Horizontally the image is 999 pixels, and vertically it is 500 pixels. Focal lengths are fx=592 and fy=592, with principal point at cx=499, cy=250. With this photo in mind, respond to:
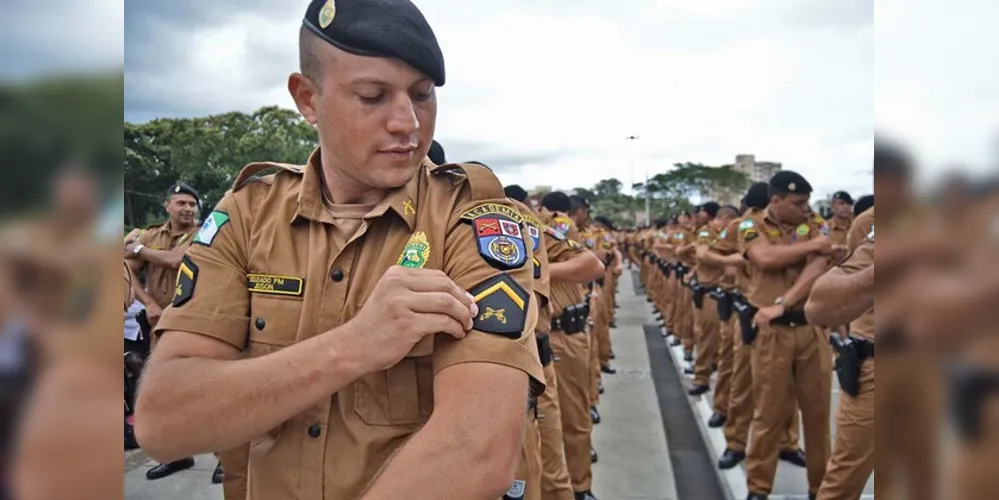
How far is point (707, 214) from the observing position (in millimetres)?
9562

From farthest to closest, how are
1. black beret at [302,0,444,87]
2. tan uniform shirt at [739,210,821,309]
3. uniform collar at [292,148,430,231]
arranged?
tan uniform shirt at [739,210,821,309] → uniform collar at [292,148,430,231] → black beret at [302,0,444,87]

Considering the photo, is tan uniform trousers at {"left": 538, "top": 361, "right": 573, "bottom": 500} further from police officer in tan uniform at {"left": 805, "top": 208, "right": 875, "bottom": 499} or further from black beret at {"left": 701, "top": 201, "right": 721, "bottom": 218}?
black beret at {"left": 701, "top": 201, "right": 721, "bottom": 218}

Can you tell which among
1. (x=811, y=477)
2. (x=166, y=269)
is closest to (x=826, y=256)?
(x=811, y=477)

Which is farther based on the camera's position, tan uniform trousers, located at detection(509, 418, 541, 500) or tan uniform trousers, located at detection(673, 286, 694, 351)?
tan uniform trousers, located at detection(673, 286, 694, 351)

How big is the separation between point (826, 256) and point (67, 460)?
4.58 m

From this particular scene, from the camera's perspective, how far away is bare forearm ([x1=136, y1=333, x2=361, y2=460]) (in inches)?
35.8

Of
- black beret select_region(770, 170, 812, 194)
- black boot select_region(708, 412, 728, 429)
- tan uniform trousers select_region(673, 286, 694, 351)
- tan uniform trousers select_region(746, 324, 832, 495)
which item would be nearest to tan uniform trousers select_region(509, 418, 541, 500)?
tan uniform trousers select_region(746, 324, 832, 495)

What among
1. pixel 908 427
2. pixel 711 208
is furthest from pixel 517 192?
pixel 711 208

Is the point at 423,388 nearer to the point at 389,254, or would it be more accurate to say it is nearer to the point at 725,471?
the point at 389,254

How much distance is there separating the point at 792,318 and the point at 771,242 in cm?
70

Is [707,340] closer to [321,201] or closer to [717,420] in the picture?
[717,420]

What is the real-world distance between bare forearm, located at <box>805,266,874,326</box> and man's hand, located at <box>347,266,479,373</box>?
1.85m

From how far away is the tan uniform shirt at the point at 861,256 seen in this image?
2080 mm

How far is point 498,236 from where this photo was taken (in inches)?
42.4
